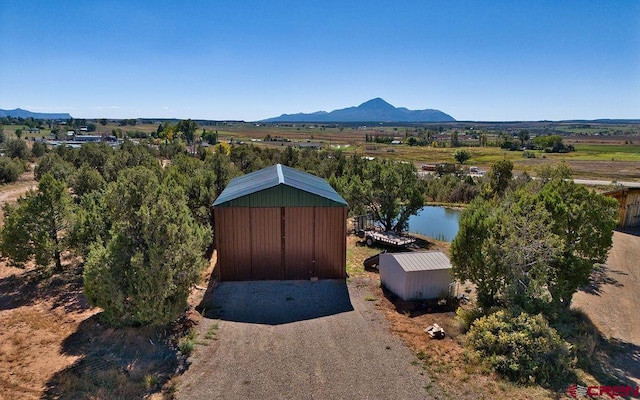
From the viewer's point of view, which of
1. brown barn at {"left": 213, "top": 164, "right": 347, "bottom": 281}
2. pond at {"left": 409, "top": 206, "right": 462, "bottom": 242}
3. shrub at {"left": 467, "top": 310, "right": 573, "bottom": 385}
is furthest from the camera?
pond at {"left": 409, "top": 206, "right": 462, "bottom": 242}

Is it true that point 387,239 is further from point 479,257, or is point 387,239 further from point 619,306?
point 619,306

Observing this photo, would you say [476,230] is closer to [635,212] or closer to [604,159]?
[635,212]

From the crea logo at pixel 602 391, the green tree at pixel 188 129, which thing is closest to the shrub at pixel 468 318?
the crea logo at pixel 602 391

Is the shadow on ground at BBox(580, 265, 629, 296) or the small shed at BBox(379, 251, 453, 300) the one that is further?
the shadow on ground at BBox(580, 265, 629, 296)

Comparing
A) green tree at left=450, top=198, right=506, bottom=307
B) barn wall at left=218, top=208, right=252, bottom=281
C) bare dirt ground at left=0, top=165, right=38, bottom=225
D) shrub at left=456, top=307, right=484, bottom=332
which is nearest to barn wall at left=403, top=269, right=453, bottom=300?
green tree at left=450, top=198, right=506, bottom=307

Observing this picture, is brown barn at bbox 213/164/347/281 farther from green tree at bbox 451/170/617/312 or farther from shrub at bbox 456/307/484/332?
shrub at bbox 456/307/484/332
